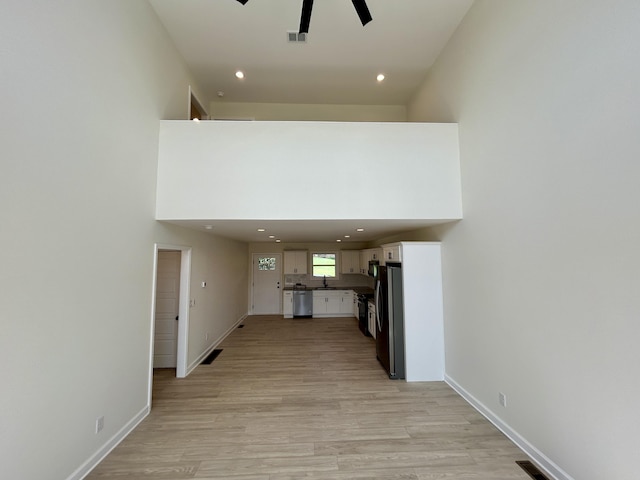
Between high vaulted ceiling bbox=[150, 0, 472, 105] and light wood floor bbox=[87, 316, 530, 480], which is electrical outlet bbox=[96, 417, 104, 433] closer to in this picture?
light wood floor bbox=[87, 316, 530, 480]

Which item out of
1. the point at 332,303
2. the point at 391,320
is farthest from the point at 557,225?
the point at 332,303

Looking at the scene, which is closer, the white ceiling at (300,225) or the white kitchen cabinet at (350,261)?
the white ceiling at (300,225)

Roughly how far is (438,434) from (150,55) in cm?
528

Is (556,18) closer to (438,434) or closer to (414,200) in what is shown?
(414,200)

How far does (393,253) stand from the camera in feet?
13.9

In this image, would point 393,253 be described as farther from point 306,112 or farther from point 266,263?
point 266,263

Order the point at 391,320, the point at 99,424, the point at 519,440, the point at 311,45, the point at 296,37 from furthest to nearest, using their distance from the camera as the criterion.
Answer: the point at 391,320 < the point at 311,45 < the point at 296,37 < the point at 519,440 < the point at 99,424

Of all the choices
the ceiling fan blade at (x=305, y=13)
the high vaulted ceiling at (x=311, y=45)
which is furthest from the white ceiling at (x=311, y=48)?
the ceiling fan blade at (x=305, y=13)

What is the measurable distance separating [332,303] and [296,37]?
21.8ft

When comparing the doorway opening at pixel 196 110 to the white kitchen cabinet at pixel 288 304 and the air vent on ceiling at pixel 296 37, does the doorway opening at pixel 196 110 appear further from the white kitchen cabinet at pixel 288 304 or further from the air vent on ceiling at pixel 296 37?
the white kitchen cabinet at pixel 288 304

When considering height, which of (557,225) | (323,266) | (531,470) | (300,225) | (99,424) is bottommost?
(531,470)

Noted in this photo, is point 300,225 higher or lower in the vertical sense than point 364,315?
higher

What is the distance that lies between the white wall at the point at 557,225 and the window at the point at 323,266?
5618mm

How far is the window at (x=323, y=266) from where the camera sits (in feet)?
28.3
